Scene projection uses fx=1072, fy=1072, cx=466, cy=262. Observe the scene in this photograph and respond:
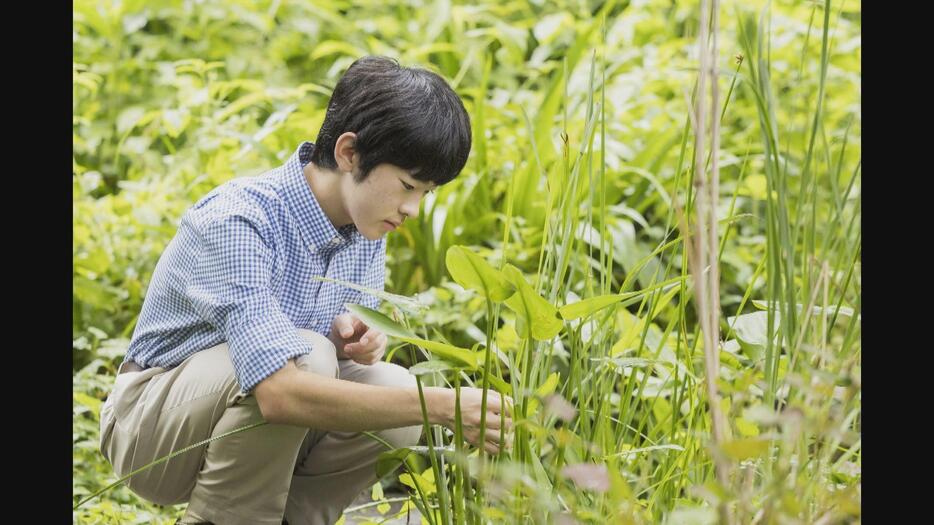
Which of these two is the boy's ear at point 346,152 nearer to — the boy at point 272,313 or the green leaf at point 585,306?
the boy at point 272,313

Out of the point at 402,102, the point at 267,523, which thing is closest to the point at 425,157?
the point at 402,102

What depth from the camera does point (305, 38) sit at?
12.8 ft

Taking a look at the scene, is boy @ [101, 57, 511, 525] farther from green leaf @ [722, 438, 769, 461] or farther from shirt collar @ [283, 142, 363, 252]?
green leaf @ [722, 438, 769, 461]

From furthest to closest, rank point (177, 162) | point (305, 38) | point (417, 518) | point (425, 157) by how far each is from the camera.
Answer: point (305, 38), point (177, 162), point (417, 518), point (425, 157)

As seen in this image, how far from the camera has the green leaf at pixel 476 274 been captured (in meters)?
1.05

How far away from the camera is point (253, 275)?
1.43 m

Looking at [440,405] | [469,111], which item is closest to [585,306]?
[440,405]

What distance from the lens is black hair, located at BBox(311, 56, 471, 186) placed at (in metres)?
1.52

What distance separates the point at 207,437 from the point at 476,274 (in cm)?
66

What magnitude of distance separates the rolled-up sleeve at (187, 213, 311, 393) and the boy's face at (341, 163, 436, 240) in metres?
0.14

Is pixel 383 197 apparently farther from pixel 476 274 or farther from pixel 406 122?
pixel 476 274

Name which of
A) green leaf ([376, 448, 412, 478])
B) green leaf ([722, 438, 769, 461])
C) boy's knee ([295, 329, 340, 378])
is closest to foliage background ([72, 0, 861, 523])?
boy's knee ([295, 329, 340, 378])

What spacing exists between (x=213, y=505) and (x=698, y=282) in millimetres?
1030
